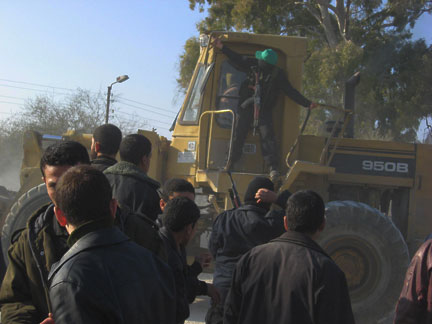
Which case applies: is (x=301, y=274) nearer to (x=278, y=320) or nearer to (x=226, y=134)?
(x=278, y=320)

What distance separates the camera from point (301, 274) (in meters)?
2.58

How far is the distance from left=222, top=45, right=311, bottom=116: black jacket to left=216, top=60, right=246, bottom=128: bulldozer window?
0.11 m

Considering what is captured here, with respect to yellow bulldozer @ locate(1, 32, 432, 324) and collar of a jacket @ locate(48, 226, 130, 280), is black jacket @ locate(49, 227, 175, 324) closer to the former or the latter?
collar of a jacket @ locate(48, 226, 130, 280)

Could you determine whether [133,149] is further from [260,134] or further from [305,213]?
[260,134]

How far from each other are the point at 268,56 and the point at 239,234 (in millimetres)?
3348

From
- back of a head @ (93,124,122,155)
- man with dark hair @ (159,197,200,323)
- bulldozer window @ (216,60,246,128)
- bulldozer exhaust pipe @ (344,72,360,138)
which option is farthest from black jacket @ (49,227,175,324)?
bulldozer exhaust pipe @ (344,72,360,138)

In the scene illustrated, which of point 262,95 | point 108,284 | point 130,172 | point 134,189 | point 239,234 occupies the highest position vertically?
point 262,95

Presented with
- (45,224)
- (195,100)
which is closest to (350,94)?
(195,100)

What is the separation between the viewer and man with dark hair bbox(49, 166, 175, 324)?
159 centimetres

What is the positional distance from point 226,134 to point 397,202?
2806mm

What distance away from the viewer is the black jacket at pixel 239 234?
12.7ft

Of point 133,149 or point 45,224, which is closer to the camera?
point 45,224

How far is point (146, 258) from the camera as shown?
1.81 metres

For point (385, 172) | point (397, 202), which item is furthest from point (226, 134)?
point (397, 202)
